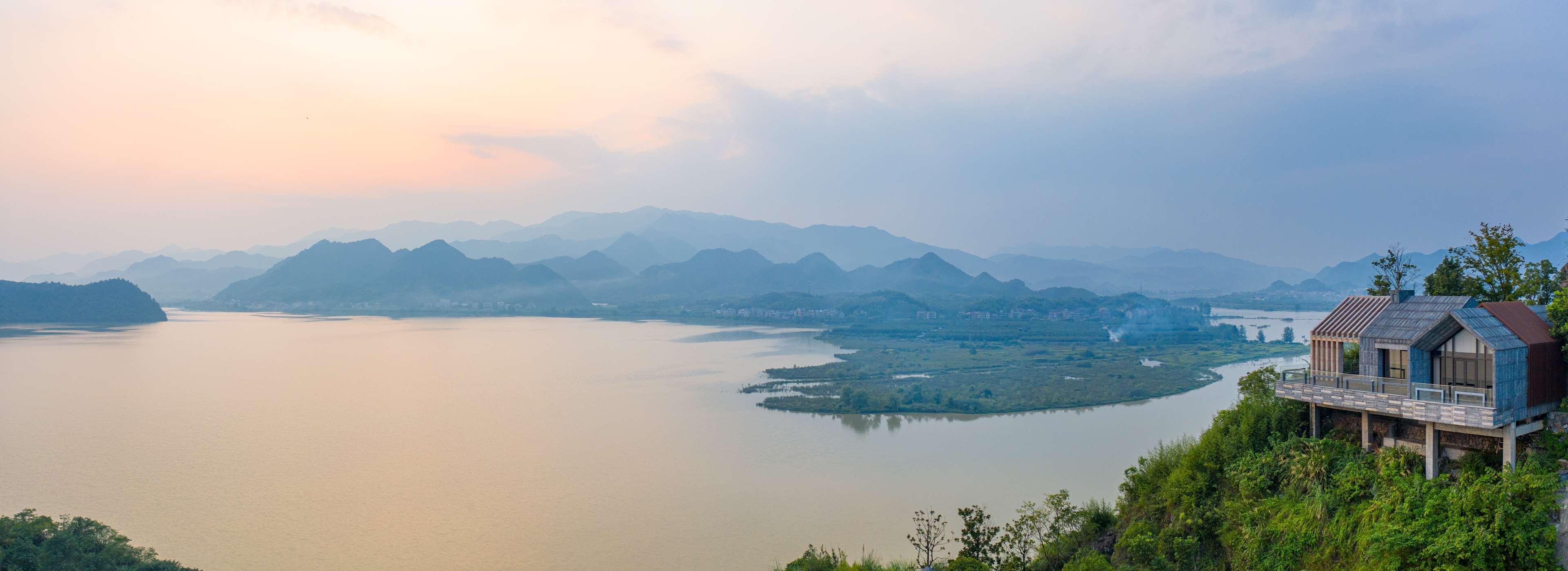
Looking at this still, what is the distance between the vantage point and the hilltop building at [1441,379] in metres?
6.00

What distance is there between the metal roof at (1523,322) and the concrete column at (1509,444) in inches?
28.9

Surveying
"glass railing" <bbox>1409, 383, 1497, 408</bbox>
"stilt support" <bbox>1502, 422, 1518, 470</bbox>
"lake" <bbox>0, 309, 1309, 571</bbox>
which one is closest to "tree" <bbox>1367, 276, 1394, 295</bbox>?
Result: "glass railing" <bbox>1409, 383, 1497, 408</bbox>

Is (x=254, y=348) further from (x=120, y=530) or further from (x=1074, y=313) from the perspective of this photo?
(x=1074, y=313)

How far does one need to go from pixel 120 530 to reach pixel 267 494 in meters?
2.21

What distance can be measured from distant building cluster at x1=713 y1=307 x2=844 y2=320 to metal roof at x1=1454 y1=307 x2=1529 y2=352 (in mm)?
58314

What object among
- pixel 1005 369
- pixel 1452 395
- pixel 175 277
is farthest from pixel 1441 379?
pixel 175 277

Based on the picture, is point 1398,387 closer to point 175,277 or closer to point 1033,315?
point 1033,315

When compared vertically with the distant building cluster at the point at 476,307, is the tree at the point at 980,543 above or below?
below

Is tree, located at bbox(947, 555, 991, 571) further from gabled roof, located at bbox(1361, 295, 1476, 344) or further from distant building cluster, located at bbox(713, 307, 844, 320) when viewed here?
distant building cluster, located at bbox(713, 307, 844, 320)

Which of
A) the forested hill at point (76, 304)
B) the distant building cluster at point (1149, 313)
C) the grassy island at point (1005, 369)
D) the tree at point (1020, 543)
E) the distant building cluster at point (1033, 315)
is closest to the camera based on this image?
the tree at point (1020, 543)

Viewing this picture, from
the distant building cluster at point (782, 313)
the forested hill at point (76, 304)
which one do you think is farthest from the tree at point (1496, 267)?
the forested hill at point (76, 304)

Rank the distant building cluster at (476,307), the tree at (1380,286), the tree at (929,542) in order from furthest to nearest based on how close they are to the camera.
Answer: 1. the distant building cluster at (476,307)
2. the tree at (1380,286)
3. the tree at (929,542)

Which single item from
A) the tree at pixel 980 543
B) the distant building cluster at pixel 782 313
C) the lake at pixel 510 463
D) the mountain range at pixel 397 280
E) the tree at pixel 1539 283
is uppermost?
the mountain range at pixel 397 280

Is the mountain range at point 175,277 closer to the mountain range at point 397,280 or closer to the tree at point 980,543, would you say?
the mountain range at point 397,280
